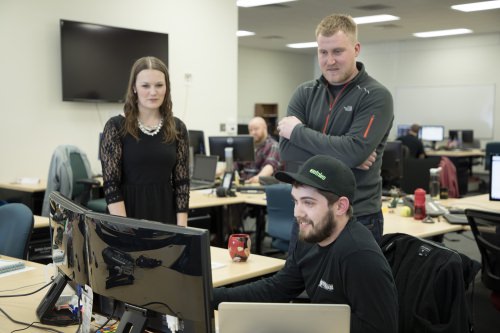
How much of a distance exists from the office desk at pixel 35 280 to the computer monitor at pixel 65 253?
0.06 m

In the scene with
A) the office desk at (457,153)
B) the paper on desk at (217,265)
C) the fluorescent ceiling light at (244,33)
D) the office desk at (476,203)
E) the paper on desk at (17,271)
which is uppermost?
the fluorescent ceiling light at (244,33)

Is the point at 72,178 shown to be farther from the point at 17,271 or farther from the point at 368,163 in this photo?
the point at 368,163

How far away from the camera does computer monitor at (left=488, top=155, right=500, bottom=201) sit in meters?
4.53

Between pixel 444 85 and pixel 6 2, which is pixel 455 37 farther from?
pixel 6 2

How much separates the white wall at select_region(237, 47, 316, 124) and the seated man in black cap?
12.9 meters

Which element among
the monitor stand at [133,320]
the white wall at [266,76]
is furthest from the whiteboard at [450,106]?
the monitor stand at [133,320]

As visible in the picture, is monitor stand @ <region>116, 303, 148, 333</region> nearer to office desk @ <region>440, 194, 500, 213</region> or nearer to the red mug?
the red mug

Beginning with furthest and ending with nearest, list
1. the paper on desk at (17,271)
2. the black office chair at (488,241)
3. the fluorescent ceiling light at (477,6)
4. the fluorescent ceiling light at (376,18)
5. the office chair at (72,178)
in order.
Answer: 1. the fluorescent ceiling light at (376,18)
2. the fluorescent ceiling light at (477,6)
3. the office chair at (72,178)
4. the black office chair at (488,241)
5. the paper on desk at (17,271)

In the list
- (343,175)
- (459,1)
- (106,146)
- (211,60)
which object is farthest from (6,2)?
(459,1)

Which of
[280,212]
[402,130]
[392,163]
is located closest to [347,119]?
[280,212]

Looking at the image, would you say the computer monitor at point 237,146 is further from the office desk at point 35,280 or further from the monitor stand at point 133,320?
the monitor stand at point 133,320

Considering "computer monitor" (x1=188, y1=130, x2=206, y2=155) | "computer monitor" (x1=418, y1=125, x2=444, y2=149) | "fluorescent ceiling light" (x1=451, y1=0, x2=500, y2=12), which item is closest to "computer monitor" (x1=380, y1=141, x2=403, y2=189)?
"computer monitor" (x1=188, y1=130, x2=206, y2=155)

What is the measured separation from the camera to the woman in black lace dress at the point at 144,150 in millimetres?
2969

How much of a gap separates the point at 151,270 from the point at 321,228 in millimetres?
604
